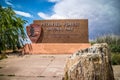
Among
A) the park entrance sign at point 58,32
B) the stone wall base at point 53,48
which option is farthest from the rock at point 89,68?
the park entrance sign at point 58,32

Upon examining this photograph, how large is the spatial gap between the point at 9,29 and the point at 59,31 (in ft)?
13.5

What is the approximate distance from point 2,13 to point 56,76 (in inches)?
285

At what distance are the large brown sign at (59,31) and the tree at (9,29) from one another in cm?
167

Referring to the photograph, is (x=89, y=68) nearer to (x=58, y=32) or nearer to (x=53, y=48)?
(x=53, y=48)

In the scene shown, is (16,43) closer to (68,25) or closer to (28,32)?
(28,32)

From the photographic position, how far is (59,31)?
13969mm

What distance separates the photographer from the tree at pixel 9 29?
1074 centimetres

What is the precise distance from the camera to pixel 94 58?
3.74m

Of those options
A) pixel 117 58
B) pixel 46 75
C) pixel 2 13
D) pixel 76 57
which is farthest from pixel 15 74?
pixel 2 13

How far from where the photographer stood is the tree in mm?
10742

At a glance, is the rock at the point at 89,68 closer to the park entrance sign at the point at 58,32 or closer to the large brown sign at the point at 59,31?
the park entrance sign at the point at 58,32

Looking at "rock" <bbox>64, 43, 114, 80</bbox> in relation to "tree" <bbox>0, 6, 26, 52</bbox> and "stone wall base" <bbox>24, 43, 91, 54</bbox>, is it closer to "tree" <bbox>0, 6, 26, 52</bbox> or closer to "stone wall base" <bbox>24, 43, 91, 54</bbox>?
"tree" <bbox>0, 6, 26, 52</bbox>

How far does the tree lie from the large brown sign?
167 centimetres

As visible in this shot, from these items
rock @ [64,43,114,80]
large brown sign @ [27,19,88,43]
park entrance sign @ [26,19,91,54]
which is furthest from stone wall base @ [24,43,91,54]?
rock @ [64,43,114,80]
